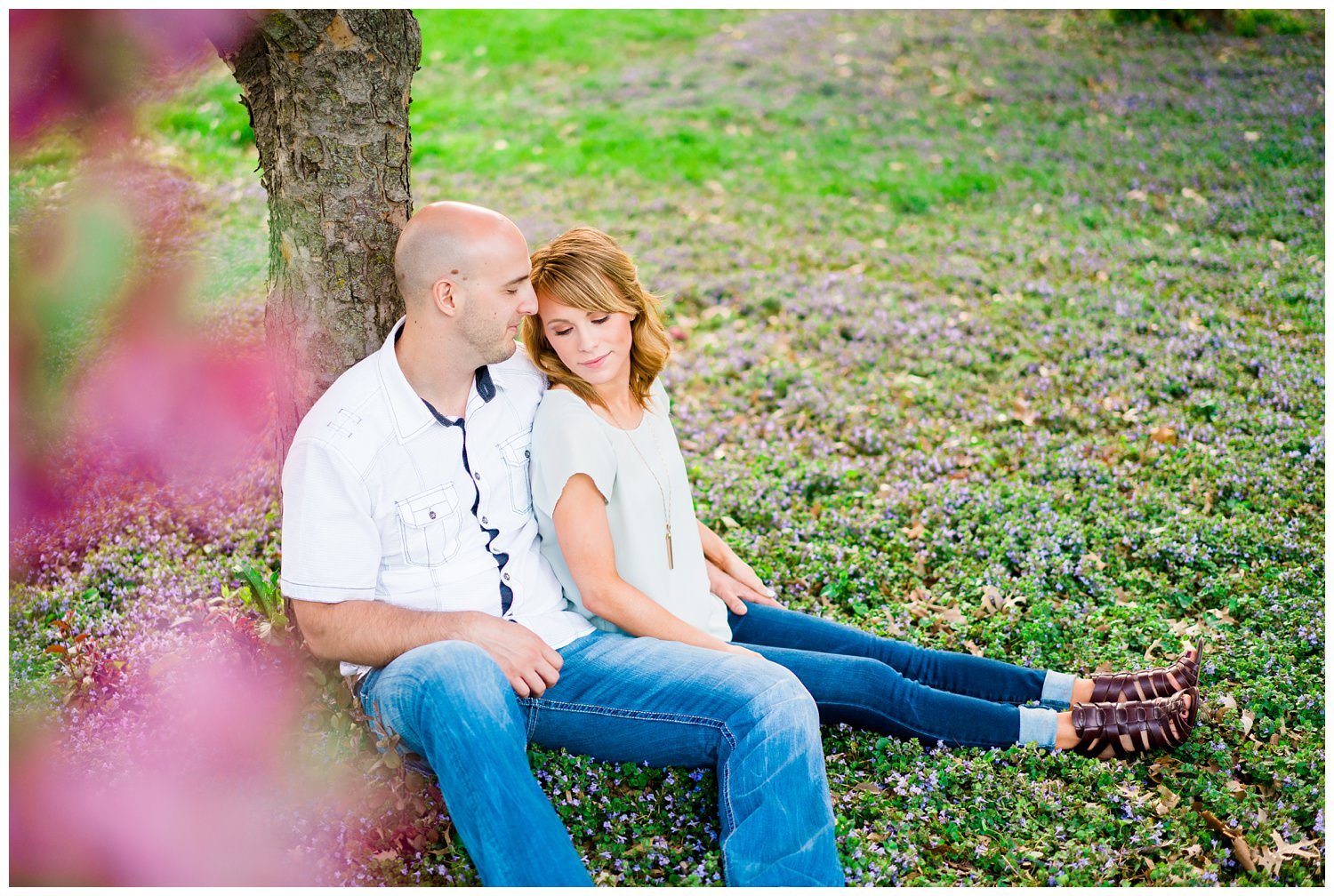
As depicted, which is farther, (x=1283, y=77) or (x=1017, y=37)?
(x=1017, y=37)

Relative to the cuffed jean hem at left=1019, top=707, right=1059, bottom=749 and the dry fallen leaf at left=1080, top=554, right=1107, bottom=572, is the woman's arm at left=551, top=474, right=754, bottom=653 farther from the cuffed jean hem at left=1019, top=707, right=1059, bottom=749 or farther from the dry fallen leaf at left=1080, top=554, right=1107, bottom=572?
the dry fallen leaf at left=1080, top=554, right=1107, bottom=572

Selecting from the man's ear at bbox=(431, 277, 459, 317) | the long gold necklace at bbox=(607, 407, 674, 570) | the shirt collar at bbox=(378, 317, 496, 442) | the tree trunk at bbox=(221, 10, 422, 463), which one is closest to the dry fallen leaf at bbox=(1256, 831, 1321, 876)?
the long gold necklace at bbox=(607, 407, 674, 570)

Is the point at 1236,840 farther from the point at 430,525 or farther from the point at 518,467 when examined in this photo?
the point at 430,525

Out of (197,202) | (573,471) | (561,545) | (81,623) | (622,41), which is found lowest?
(81,623)

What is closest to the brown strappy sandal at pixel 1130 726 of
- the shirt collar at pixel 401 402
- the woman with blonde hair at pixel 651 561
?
the woman with blonde hair at pixel 651 561

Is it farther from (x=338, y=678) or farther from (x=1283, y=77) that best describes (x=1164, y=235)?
(x=338, y=678)

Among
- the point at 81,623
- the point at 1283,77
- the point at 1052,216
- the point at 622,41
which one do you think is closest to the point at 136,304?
the point at 81,623

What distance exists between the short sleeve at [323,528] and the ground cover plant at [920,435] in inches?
22.2

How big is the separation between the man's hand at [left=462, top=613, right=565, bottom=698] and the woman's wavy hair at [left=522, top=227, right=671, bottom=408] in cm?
80

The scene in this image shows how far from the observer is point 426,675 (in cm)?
282

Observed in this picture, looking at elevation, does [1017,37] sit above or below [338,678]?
above

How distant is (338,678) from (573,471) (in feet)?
3.81

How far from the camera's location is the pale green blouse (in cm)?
320

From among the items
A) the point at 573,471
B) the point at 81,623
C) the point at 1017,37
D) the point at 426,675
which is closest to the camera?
the point at 426,675
